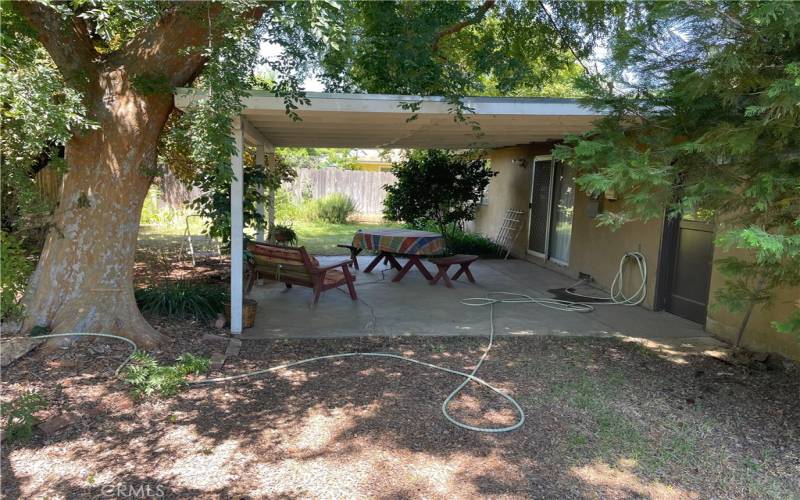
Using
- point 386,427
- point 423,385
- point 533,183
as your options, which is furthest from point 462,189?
point 386,427

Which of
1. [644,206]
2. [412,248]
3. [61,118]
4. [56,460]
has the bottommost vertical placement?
[56,460]

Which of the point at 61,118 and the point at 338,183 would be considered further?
the point at 338,183

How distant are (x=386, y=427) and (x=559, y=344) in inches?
101

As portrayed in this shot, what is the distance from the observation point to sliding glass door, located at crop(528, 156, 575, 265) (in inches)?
370

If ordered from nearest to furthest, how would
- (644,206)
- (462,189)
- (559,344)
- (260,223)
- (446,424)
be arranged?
(644,206) → (446,424) → (559,344) → (260,223) → (462,189)

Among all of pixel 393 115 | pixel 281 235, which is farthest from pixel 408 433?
pixel 281 235

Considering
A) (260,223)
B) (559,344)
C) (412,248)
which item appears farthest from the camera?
(412,248)

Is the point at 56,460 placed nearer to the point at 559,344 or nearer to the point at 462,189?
the point at 559,344

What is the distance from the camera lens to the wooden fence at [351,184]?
2025 centimetres

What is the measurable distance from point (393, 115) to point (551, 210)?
5.34 meters

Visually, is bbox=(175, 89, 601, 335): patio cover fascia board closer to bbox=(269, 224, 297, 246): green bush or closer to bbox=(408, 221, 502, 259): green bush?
bbox=(269, 224, 297, 246): green bush

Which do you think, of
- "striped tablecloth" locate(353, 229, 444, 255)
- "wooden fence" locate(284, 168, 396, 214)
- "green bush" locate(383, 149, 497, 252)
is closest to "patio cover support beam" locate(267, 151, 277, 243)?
"striped tablecloth" locate(353, 229, 444, 255)

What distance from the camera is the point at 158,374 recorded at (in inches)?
156

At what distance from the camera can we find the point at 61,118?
3721 millimetres
